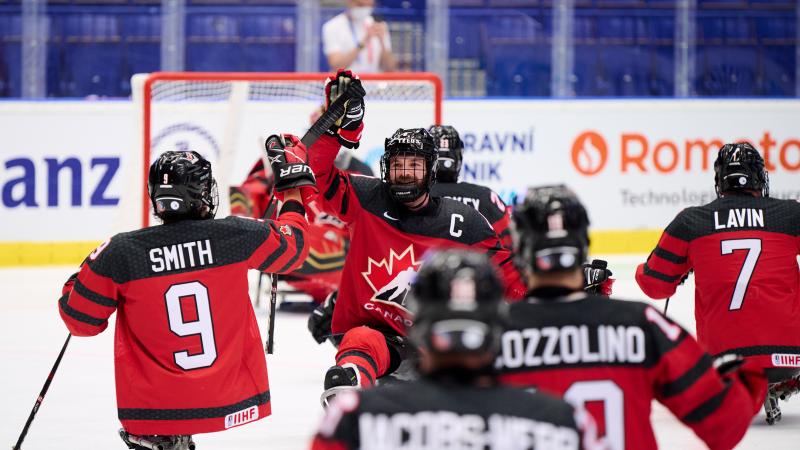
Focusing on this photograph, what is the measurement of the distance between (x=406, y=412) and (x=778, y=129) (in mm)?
9088

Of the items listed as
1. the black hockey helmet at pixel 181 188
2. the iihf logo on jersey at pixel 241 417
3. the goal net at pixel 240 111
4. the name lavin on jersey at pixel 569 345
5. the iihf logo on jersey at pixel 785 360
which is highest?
the goal net at pixel 240 111

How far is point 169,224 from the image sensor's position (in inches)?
150

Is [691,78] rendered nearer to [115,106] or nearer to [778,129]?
[778,129]

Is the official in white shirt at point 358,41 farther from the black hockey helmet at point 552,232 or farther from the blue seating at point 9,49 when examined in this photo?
the black hockey helmet at point 552,232

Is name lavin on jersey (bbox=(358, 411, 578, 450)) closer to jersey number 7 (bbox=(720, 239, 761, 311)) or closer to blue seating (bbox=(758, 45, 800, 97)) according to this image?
jersey number 7 (bbox=(720, 239, 761, 311))

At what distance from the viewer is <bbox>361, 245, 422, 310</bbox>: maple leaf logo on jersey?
4.58m

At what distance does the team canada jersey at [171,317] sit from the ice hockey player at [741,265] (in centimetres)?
159

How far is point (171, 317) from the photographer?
374 centimetres

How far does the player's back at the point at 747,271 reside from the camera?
4750 mm

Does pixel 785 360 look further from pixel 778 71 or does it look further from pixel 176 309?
pixel 778 71

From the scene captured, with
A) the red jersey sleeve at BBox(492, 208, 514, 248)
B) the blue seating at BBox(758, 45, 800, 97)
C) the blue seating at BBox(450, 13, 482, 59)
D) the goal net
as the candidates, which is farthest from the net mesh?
the blue seating at BBox(758, 45, 800, 97)

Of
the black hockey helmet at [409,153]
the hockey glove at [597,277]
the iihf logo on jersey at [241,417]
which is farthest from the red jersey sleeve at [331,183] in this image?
the iihf logo on jersey at [241,417]

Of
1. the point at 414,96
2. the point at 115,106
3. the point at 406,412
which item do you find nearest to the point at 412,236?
the point at 406,412

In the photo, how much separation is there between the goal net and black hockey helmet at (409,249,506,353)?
606 cm
